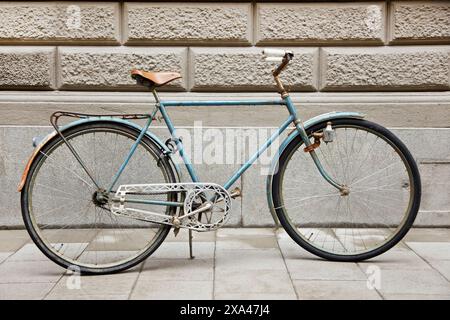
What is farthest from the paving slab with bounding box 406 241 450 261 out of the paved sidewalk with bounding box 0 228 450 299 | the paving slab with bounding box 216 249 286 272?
the paving slab with bounding box 216 249 286 272

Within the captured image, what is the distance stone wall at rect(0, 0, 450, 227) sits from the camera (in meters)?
5.09

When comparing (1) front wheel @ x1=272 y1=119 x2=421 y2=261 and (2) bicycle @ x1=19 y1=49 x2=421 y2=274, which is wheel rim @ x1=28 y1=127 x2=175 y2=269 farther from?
(1) front wheel @ x1=272 y1=119 x2=421 y2=261

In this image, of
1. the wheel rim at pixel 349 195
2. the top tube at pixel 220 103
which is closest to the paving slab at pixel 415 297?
the wheel rim at pixel 349 195

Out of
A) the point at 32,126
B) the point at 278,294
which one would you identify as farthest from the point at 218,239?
the point at 32,126

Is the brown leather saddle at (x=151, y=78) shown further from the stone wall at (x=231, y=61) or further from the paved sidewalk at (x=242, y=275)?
the stone wall at (x=231, y=61)

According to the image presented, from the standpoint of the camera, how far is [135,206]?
4055mm

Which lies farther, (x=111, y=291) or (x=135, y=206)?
(x=135, y=206)

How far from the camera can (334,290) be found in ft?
11.6

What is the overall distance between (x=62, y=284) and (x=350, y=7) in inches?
119

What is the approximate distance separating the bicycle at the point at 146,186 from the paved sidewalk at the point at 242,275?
15 centimetres

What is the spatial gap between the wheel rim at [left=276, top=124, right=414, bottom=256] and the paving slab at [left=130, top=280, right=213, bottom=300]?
103 centimetres

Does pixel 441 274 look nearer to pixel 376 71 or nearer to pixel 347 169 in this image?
pixel 347 169

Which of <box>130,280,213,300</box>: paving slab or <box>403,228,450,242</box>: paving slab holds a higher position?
<box>403,228,450,242</box>: paving slab
